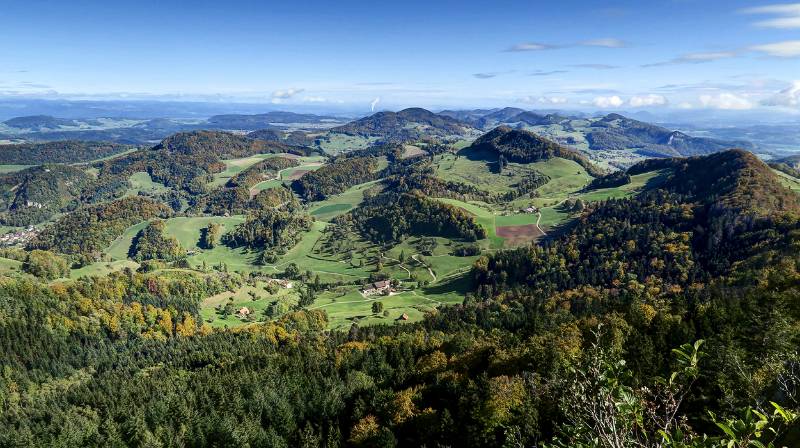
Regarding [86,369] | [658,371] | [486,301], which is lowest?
[86,369]

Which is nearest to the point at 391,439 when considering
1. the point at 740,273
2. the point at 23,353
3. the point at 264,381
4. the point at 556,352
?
the point at 556,352

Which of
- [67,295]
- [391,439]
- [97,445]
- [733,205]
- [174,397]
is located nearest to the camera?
[391,439]

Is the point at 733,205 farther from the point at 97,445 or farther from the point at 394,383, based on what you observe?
the point at 97,445

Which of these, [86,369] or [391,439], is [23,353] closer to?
[86,369]

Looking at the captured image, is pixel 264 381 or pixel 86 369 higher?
pixel 264 381

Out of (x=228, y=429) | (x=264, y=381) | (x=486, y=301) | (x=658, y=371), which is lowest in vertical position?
(x=486, y=301)

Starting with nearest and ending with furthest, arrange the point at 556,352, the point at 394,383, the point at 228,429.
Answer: the point at 556,352 → the point at 228,429 → the point at 394,383

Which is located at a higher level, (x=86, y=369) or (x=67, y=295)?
(x=67, y=295)

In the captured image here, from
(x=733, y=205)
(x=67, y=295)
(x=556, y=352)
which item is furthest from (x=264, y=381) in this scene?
(x=733, y=205)

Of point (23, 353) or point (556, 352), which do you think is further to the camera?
point (23, 353)
